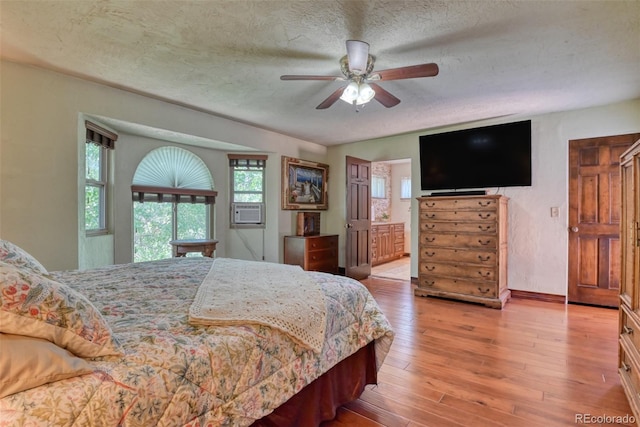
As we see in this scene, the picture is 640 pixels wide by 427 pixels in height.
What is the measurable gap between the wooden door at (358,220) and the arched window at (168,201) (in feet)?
7.10

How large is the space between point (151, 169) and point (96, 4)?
2536mm

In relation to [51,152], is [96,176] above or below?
below

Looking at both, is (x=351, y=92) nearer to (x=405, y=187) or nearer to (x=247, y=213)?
(x=247, y=213)

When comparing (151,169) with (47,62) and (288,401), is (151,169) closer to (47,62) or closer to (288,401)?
(47,62)

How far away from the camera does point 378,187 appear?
7926mm

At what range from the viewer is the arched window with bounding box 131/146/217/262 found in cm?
398

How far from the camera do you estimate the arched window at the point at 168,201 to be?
3.98 metres

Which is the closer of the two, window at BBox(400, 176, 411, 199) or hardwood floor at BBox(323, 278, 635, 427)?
Result: hardwood floor at BBox(323, 278, 635, 427)

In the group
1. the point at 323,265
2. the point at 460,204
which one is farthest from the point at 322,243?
the point at 460,204

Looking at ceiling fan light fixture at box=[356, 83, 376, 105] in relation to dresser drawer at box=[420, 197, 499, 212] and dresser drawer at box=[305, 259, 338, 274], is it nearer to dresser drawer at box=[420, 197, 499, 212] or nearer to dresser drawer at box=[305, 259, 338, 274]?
dresser drawer at box=[420, 197, 499, 212]

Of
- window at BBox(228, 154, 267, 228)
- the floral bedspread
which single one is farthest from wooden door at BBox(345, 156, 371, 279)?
the floral bedspread

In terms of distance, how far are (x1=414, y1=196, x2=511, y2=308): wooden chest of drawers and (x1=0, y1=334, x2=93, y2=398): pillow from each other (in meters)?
3.87

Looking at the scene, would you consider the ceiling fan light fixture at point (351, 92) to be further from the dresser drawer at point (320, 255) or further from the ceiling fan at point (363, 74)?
the dresser drawer at point (320, 255)

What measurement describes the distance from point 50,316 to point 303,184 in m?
4.62
